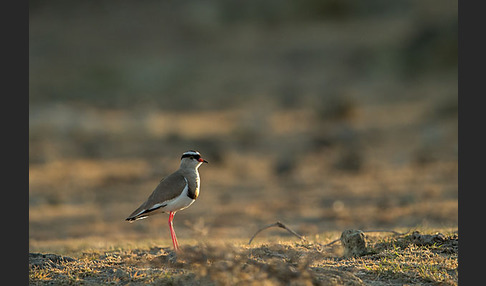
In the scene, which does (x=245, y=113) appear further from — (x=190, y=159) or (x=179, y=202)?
(x=179, y=202)

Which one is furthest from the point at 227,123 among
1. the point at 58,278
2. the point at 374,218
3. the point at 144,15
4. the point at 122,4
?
the point at 122,4

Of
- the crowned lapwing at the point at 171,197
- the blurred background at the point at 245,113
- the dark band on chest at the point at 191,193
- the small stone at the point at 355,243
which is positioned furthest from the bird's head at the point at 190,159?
the small stone at the point at 355,243

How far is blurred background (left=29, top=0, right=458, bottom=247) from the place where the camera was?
1543 centimetres

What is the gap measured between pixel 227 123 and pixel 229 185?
811cm

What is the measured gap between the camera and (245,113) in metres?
26.9

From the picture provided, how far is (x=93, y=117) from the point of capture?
88.4 ft

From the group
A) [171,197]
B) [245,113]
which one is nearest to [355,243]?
[171,197]

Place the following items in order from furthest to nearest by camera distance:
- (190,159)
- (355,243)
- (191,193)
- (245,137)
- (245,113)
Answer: (245,113) → (245,137) → (190,159) → (191,193) → (355,243)

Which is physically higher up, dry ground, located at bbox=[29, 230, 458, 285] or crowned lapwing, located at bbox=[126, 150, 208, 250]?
crowned lapwing, located at bbox=[126, 150, 208, 250]

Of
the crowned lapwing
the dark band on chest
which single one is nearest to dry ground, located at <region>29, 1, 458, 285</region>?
the crowned lapwing

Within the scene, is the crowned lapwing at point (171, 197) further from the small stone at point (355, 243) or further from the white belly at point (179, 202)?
the small stone at point (355, 243)

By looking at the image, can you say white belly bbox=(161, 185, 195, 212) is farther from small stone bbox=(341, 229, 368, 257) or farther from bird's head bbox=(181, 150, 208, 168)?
small stone bbox=(341, 229, 368, 257)

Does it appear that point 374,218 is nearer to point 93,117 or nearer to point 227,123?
point 227,123

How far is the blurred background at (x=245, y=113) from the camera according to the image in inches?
607
